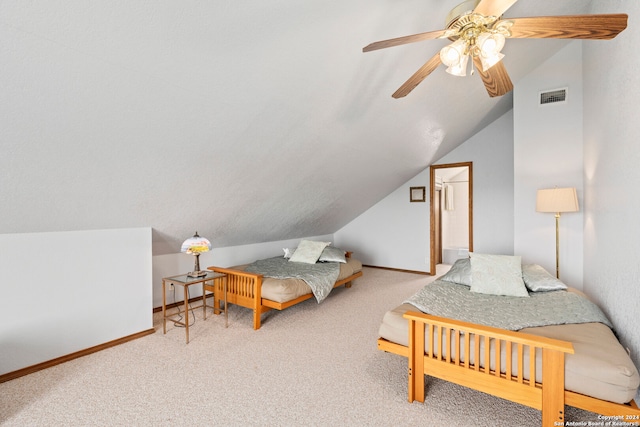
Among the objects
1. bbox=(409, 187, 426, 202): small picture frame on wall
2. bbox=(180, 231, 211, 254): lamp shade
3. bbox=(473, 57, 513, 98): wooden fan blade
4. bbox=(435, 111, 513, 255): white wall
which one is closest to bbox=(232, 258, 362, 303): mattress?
bbox=(180, 231, 211, 254): lamp shade

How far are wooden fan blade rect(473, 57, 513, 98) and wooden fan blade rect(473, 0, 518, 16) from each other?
0.32 meters

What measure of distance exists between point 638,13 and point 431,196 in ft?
12.5

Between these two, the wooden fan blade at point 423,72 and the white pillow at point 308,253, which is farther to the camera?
the white pillow at point 308,253

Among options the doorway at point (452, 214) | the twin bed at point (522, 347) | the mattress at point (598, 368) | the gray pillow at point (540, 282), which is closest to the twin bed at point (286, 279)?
the twin bed at point (522, 347)

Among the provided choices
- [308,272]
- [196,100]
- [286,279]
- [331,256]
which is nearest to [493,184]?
[331,256]

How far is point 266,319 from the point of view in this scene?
351 cm

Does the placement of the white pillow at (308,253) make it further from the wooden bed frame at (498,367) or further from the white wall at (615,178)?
the white wall at (615,178)

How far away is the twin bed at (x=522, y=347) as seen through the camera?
5.08 ft

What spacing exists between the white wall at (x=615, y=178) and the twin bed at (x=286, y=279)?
2618mm

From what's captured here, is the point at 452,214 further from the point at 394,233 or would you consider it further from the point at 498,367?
the point at 498,367

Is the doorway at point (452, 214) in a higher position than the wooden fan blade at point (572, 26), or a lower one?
lower

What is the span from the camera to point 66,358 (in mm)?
2543

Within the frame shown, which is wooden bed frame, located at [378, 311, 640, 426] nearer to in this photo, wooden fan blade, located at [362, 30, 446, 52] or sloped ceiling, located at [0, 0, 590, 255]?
wooden fan blade, located at [362, 30, 446, 52]

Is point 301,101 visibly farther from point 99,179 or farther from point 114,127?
point 99,179
